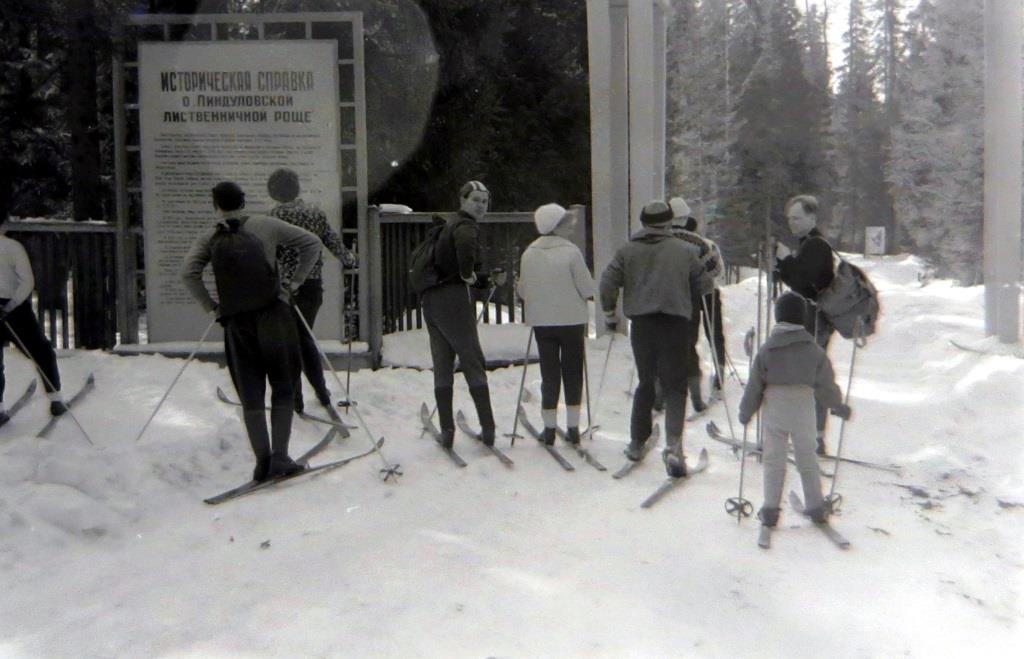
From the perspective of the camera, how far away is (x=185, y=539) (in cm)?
588

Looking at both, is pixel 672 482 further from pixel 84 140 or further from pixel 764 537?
pixel 84 140

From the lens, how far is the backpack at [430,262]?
7668mm

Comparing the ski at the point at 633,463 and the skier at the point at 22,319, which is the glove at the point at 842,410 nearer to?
the ski at the point at 633,463

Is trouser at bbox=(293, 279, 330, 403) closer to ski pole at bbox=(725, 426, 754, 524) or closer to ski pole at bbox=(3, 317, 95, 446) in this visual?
ski pole at bbox=(3, 317, 95, 446)

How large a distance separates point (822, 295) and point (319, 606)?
402cm

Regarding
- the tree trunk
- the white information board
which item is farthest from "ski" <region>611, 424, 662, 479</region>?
the tree trunk

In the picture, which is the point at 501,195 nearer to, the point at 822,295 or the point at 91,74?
the point at 91,74

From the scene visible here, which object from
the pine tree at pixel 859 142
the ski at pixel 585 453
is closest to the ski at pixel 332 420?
the ski at pixel 585 453

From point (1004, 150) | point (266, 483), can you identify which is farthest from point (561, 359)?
point (1004, 150)

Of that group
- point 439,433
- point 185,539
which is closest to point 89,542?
point 185,539

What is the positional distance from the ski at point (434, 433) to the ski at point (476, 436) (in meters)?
0.21

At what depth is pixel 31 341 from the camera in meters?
8.38

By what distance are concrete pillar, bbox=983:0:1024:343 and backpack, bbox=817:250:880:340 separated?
579 cm

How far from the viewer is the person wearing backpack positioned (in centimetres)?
661
